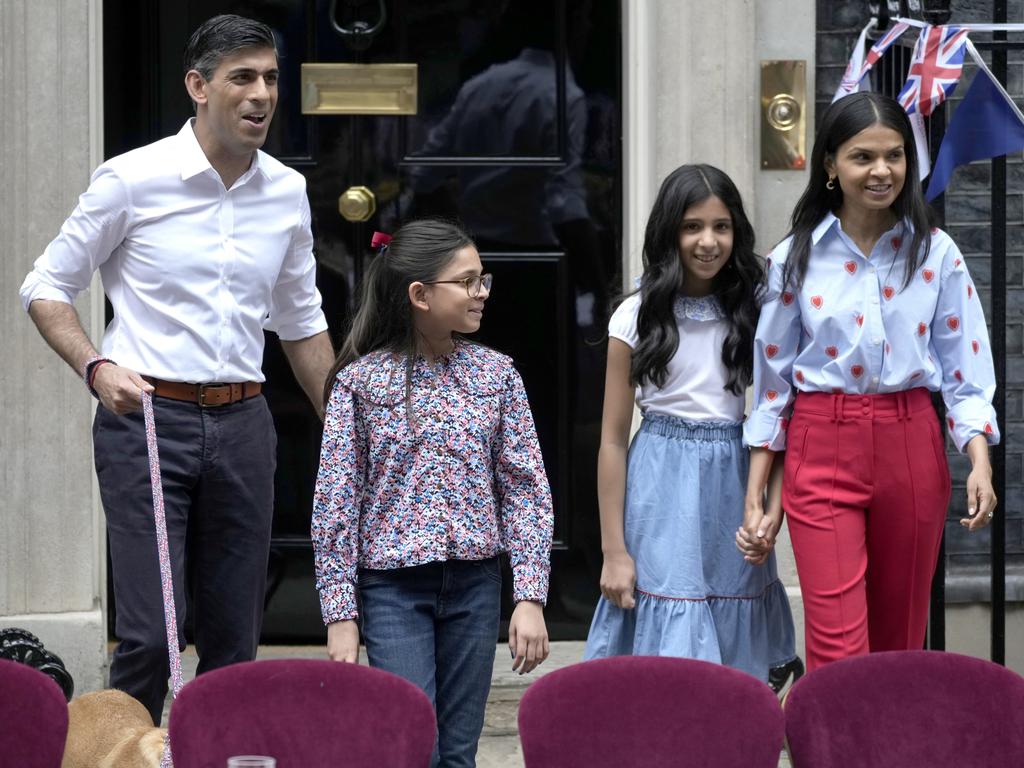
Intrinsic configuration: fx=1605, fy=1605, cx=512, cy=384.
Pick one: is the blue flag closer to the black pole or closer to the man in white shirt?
the black pole

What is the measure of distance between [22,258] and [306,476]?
119cm

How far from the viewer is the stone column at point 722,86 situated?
16.2ft

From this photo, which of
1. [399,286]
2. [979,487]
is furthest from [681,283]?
[979,487]

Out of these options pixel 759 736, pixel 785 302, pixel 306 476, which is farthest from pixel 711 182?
pixel 306 476

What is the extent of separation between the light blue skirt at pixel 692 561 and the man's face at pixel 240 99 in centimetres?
113

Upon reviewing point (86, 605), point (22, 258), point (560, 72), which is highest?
point (560, 72)

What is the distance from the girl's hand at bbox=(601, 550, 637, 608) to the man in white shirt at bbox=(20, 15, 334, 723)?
83 centimetres

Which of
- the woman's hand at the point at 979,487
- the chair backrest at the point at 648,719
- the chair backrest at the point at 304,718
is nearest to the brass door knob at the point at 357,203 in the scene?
the woman's hand at the point at 979,487

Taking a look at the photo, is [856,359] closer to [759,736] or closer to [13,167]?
[759,736]

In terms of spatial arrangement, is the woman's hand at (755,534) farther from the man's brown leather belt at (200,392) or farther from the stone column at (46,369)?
the stone column at (46,369)

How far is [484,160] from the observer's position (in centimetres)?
532

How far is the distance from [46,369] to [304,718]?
2.55m

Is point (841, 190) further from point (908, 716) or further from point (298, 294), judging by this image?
point (908, 716)

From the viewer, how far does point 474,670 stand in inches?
132
